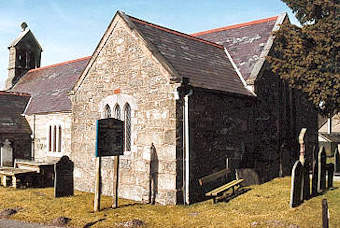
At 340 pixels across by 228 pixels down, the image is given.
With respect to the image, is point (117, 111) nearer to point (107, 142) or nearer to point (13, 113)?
point (107, 142)

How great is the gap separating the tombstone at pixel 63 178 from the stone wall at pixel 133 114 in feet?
3.99

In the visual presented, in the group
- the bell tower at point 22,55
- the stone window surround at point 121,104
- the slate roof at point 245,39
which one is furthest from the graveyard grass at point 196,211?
the bell tower at point 22,55

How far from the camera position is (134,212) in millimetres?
10617

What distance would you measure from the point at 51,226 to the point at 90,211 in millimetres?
1743

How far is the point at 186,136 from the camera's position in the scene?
38.2ft

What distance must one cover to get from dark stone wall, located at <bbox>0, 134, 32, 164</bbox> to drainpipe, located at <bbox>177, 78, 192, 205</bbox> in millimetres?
14331

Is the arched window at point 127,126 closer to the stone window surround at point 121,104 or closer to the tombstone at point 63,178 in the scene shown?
the stone window surround at point 121,104

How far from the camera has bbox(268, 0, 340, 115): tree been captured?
46.0 feet

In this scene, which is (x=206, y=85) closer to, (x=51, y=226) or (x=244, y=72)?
(x=244, y=72)

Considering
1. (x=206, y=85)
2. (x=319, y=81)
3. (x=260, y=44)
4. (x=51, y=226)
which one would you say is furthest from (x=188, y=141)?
(x=260, y=44)

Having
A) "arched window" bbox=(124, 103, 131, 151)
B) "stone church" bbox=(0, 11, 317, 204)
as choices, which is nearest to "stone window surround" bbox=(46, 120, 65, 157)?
"stone church" bbox=(0, 11, 317, 204)

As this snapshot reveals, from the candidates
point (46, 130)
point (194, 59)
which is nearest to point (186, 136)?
point (194, 59)

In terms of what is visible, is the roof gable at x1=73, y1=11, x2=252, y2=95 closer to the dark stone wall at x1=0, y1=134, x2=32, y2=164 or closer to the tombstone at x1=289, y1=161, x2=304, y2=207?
the tombstone at x1=289, y1=161, x2=304, y2=207

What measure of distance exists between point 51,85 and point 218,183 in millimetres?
16909
